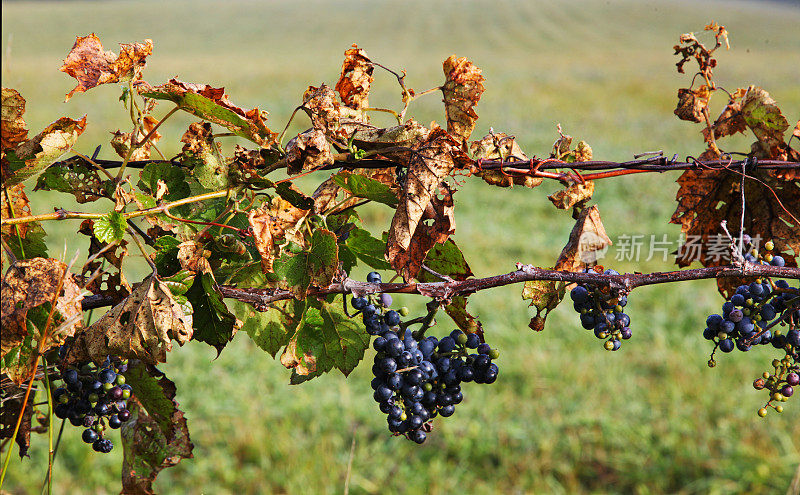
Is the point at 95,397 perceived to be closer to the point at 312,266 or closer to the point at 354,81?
the point at 312,266

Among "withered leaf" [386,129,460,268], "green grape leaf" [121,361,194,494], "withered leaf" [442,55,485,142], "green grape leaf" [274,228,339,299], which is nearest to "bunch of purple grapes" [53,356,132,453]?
"green grape leaf" [121,361,194,494]

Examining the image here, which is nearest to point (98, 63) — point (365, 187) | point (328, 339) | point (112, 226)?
point (112, 226)

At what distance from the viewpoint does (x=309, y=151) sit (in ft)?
3.74

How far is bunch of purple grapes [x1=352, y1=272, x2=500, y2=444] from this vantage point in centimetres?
128

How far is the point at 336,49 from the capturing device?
3356 centimetres

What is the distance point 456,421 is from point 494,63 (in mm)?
24859

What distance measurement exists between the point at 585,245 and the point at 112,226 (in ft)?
3.10

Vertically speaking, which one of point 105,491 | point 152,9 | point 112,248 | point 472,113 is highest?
point 152,9

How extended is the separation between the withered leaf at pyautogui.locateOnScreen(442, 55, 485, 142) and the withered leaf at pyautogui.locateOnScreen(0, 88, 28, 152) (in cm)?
78

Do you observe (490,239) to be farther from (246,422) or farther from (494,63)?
(494,63)

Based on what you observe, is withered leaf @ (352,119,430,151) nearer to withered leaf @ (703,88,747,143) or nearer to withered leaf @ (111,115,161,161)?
withered leaf @ (111,115,161,161)

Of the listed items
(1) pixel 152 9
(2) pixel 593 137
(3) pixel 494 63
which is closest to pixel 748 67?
(3) pixel 494 63

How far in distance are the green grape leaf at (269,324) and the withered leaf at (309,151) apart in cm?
33

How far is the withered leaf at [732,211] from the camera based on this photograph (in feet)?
5.16
